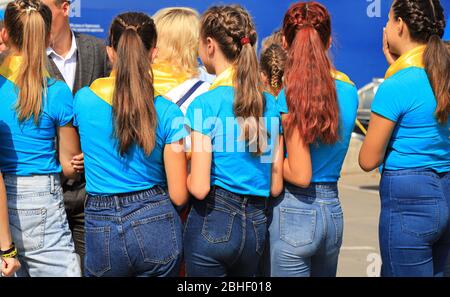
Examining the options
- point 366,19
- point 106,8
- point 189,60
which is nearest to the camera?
point 189,60

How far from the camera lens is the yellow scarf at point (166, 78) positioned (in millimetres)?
3441

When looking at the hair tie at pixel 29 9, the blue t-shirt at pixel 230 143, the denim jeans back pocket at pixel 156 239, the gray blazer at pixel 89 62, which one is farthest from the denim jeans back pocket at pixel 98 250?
the gray blazer at pixel 89 62

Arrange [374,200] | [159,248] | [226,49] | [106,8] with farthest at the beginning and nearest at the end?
[374,200]
[106,8]
[226,49]
[159,248]

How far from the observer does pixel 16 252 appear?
2.99 metres

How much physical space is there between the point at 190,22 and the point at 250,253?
1.17 meters

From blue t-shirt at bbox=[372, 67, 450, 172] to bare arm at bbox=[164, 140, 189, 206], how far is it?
828mm

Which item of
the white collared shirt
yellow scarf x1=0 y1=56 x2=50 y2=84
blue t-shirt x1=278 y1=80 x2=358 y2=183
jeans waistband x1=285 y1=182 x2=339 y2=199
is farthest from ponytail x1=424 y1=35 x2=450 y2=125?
the white collared shirt

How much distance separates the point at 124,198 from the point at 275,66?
1.15 meters

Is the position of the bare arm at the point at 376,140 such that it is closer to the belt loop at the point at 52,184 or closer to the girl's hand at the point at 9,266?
the belt loop at the point at 52,184

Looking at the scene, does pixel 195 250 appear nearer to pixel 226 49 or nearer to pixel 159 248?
pixel 159 248

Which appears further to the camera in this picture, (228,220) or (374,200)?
(374,200)

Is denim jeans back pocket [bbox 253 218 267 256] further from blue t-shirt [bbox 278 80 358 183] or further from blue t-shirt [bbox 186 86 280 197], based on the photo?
blue t-shirt [bbox 278 80 358 183]
